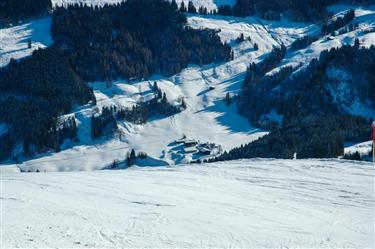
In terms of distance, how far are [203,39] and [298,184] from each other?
5168 inches

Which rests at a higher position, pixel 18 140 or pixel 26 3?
pixel 26 3

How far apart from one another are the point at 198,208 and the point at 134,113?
336ft

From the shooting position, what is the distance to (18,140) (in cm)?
12206

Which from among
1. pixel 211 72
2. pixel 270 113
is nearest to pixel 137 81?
pixel 211 72

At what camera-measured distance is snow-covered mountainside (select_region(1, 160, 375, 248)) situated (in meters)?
23.8

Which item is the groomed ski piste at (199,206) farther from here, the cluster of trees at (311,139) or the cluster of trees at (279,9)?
the cluster of trees at (279,9)

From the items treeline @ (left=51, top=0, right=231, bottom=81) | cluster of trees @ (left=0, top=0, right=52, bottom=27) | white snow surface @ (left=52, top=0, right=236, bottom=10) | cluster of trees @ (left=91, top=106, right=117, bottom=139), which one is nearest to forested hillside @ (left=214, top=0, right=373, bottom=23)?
white snow surface @ (left=52, top=0, right=236, bottom=10)

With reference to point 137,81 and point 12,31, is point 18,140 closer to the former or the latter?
point 137,81

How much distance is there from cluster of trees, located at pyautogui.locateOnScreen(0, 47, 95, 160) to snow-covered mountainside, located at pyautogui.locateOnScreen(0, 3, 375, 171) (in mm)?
3327

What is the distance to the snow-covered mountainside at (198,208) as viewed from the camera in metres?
23.8

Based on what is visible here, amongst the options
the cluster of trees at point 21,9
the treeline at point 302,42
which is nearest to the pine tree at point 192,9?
the treeline at point 302,42

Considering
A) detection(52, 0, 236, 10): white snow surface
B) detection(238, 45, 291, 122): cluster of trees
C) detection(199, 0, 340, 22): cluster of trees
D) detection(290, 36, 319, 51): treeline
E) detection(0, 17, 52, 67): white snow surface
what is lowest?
detection(238, 45, 291, 122): cluster of trees

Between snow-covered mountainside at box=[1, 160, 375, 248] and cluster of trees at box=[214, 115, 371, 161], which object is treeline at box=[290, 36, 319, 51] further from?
snow-covered mountainside at box=[1, 160, 375, 248]

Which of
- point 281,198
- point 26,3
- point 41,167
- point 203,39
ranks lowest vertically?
point 41,167
